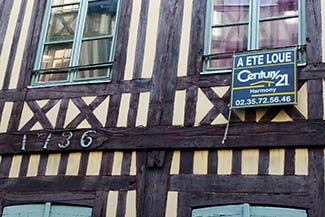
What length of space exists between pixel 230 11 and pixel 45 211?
2.60 metres

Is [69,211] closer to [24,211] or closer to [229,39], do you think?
[24,211]

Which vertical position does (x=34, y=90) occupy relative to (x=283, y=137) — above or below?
above

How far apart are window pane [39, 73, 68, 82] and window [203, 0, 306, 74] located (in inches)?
60.4

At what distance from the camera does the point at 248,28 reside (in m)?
5.11

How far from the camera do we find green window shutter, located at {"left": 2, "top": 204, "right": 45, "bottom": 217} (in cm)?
508

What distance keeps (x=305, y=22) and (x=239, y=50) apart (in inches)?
25.3

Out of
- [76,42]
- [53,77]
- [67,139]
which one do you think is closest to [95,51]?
[76,42]

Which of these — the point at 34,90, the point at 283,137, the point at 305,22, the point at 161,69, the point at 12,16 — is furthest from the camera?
the point at 12,16

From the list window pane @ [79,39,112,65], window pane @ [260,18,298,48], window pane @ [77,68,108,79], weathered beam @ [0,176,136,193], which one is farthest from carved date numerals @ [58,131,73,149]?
window pane @ [260,18,298,48]

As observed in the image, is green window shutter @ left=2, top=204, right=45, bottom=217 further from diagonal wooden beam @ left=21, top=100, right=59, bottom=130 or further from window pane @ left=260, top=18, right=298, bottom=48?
window pane @ left=260, top=18, right=298, bottom=48

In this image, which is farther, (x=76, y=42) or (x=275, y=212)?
(x=76, y=42)

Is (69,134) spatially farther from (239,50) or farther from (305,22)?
(305,22)

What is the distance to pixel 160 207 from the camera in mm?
4711

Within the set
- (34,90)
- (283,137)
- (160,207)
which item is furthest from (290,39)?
(34,90)
